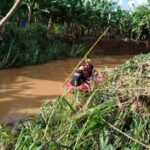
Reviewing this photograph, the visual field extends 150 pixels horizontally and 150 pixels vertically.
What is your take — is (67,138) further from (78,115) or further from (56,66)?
(56,66)

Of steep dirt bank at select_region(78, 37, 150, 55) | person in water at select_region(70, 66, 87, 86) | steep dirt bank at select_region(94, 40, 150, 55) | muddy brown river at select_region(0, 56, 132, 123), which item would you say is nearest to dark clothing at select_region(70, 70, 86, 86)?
person in water at select_region(70, 66, 87, 86)

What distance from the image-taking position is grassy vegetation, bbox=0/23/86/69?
13758 millimetres

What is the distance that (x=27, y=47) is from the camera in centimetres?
1473

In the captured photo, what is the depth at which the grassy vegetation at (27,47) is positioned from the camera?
13758mm

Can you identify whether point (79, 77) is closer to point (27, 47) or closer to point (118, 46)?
point (27, 47)

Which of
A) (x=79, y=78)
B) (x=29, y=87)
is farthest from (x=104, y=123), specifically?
(x=29, y=87)

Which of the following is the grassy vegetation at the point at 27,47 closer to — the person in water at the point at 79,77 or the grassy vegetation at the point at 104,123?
the person in water at the point at 79,77

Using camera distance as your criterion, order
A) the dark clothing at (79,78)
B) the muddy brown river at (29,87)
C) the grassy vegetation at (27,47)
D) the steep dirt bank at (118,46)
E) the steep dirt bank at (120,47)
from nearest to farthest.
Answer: the dark clothing at (79,78) < the muddy brown river at (29,87) < the grassy vegetation at (27,47) < the steep dirt bank at (118,46) < the steep dirt bank at (120,47)

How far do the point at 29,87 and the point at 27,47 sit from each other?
387 cm

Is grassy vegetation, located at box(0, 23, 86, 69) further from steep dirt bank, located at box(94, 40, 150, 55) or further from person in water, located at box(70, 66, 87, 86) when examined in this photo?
person in water, located at box(70, 66, 87, 86)

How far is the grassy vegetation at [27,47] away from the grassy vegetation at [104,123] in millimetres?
9058

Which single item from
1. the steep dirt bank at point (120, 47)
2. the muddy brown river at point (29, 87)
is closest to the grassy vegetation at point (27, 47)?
the muddy brown river at point (29, 87)

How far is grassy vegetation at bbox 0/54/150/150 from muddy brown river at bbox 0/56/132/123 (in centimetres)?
319

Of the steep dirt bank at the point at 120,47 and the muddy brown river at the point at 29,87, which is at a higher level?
the steep dirt bank at the point at 120,47
